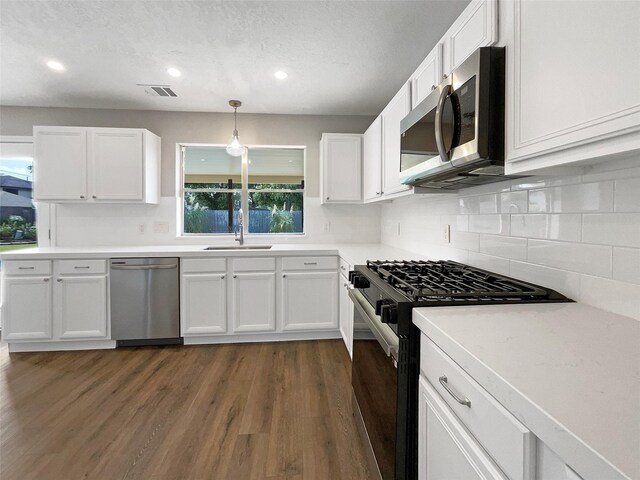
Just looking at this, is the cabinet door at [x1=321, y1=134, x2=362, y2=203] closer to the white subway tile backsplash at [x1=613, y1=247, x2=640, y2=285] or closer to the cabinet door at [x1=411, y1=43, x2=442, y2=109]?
the cabinet door at [x1=411, y1=43, x2=442, y2=109]

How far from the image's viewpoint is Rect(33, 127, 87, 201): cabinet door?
10.1 ft

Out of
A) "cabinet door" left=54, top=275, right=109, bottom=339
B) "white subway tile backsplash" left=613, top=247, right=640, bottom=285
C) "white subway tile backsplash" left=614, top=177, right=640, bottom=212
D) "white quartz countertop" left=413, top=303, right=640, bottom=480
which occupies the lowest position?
"cabinet door" left=54, top=275, right=109, bottom=339

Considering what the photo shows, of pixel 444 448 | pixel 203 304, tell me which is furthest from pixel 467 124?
pixel 203 304

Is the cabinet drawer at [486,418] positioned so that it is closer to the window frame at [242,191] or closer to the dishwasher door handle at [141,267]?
the dishwasher door handle at [141,267]

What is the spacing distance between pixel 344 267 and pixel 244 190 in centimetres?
166

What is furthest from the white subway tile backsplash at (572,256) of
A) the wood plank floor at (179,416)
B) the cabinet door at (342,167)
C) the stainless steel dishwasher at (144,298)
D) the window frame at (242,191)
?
the stainless steel dishwasher at (144,298)

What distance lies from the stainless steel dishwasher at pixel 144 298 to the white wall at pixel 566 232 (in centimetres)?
246

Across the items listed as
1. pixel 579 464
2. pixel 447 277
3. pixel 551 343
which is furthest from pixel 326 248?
pixel 579 464

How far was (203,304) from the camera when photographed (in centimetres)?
300

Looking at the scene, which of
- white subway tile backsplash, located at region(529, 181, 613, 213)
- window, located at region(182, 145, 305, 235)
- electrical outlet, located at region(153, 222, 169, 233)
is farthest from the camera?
window, located at region(182, 145, 305, 235)

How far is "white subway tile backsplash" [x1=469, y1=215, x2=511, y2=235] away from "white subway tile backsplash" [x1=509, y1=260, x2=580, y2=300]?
18 centimetres

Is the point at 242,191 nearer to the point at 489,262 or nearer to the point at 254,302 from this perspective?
the point at 254,302

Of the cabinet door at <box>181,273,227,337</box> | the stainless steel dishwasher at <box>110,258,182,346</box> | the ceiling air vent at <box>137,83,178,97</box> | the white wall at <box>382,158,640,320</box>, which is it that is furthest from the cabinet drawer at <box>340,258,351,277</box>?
the ceiling air vent at <box>137,83,178,97</box>

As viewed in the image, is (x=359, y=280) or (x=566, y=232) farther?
(x=359, y=280)
